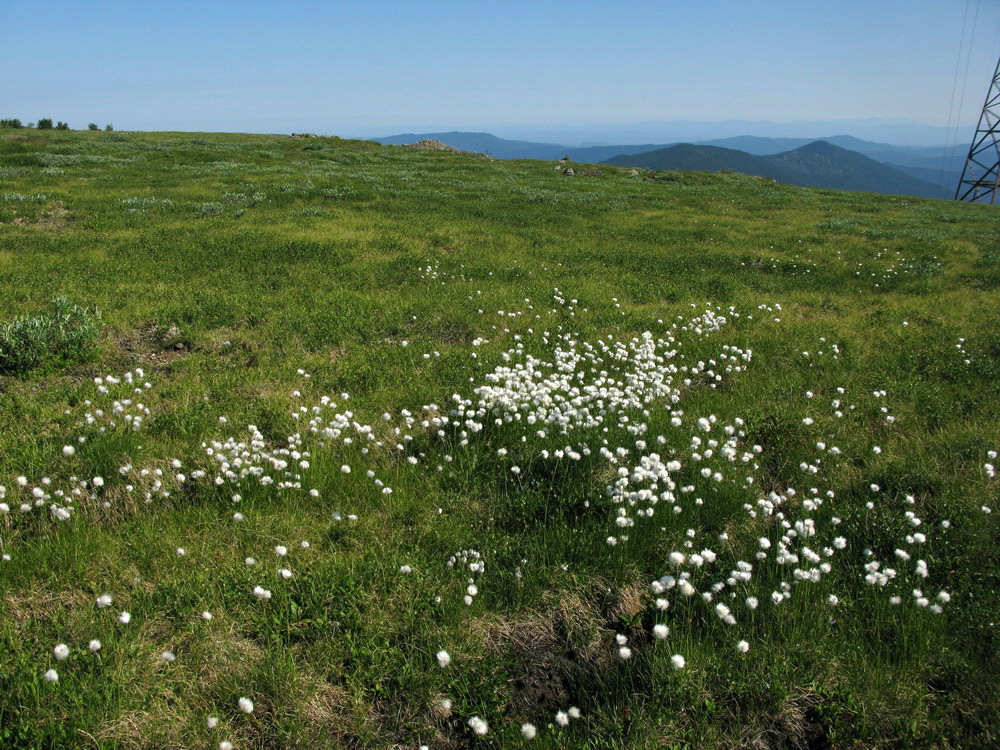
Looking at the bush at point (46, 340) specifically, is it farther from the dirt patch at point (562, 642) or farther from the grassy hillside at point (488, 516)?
the dirt patch at point (562, 642)

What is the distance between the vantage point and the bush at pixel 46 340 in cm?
729

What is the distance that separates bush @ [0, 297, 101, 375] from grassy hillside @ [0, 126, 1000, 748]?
0.15 feet

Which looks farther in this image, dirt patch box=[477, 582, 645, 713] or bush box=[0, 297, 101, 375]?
bush box=[0, 297, 101, 375]

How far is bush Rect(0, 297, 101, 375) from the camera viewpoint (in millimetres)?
7289

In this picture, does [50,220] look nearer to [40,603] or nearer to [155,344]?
[155,344]

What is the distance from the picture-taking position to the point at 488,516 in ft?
16.4

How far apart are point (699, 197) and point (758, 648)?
31.9m

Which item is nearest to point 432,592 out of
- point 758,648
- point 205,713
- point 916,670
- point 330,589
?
point 330,589

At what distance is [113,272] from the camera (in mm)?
11766

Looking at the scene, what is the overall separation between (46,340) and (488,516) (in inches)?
264

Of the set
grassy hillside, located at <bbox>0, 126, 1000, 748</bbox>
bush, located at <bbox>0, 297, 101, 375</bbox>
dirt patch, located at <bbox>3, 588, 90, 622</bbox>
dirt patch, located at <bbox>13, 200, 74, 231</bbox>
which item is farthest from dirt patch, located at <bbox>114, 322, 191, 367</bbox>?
dirt patch, located at <bbox>13, 200, 74, 231</bbox>

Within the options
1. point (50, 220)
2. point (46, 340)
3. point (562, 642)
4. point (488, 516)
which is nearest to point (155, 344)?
point (46, 340)

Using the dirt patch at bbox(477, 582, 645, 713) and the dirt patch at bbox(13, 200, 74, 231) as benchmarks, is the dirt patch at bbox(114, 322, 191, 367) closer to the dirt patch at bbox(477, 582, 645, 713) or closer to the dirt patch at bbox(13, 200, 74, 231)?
the dirt patch at bbox(477, 582, 645, 713)

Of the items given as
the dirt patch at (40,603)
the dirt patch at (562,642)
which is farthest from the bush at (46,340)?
the dirt patch at (562,642)
